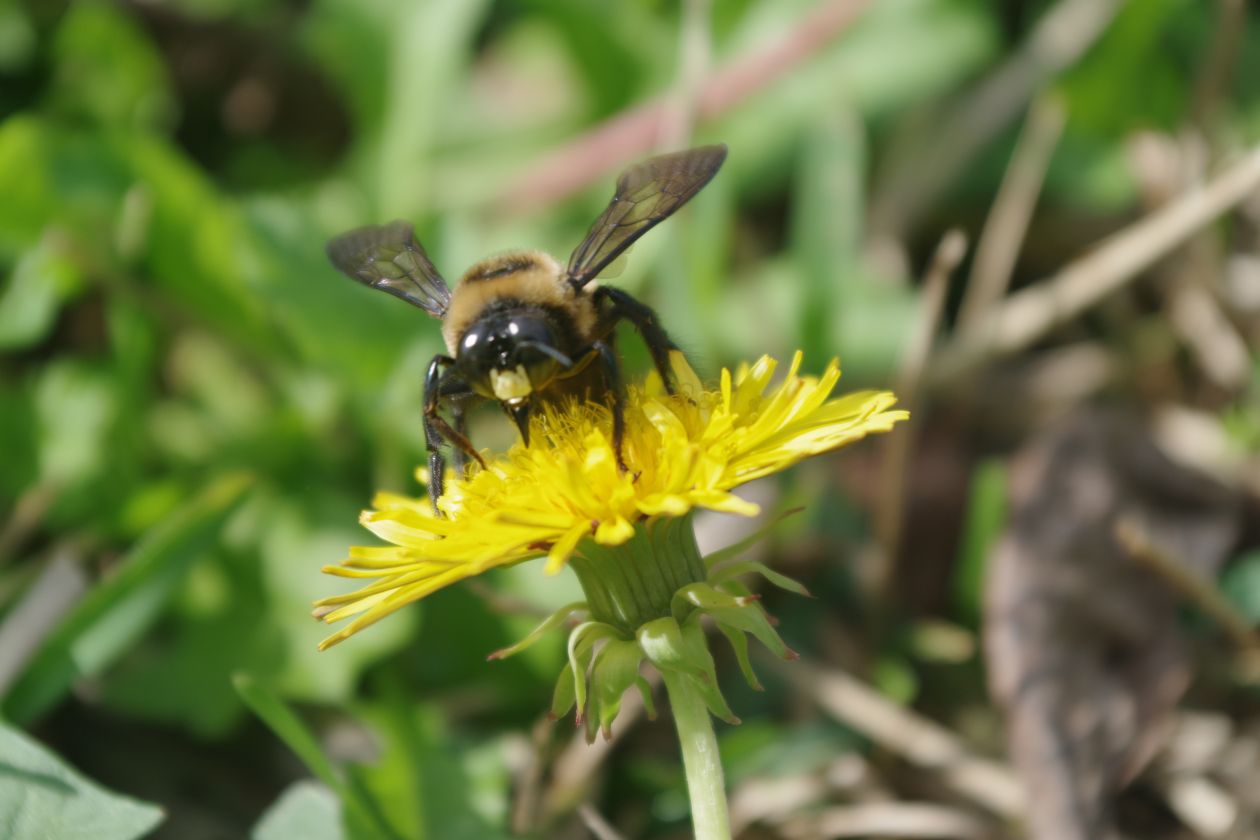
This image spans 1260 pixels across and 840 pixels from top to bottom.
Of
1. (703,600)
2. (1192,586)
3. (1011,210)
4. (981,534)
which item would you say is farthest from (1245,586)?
(703,600)

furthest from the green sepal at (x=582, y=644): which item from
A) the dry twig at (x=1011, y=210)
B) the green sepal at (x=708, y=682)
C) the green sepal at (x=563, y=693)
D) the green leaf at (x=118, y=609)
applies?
the dry twig at (x=1011, y=210)

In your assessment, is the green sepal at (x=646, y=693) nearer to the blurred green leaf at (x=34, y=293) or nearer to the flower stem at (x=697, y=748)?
the flower stem at (x=697, y=748)

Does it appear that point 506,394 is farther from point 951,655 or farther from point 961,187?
point 961,187

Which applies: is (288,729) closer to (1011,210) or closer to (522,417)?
(522,417)

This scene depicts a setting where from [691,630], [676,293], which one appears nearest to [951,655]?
[676,293]

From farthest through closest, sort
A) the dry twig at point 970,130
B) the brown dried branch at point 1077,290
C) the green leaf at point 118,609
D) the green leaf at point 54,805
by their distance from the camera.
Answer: the dry twig at point 970,130
the brown dried branch at point 1077,290
the green leaf at point 118,609
the green leaf at point 54,805

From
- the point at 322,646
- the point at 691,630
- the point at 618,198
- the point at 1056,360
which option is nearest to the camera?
the point at 322,646

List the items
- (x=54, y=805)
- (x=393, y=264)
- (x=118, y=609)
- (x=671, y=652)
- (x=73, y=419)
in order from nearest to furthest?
1. (x=671, y=652)
2. (x=54, y=805)
3. (x=393, y=264)
4. (x=118, y=609)
5. (x=73, y=419)
